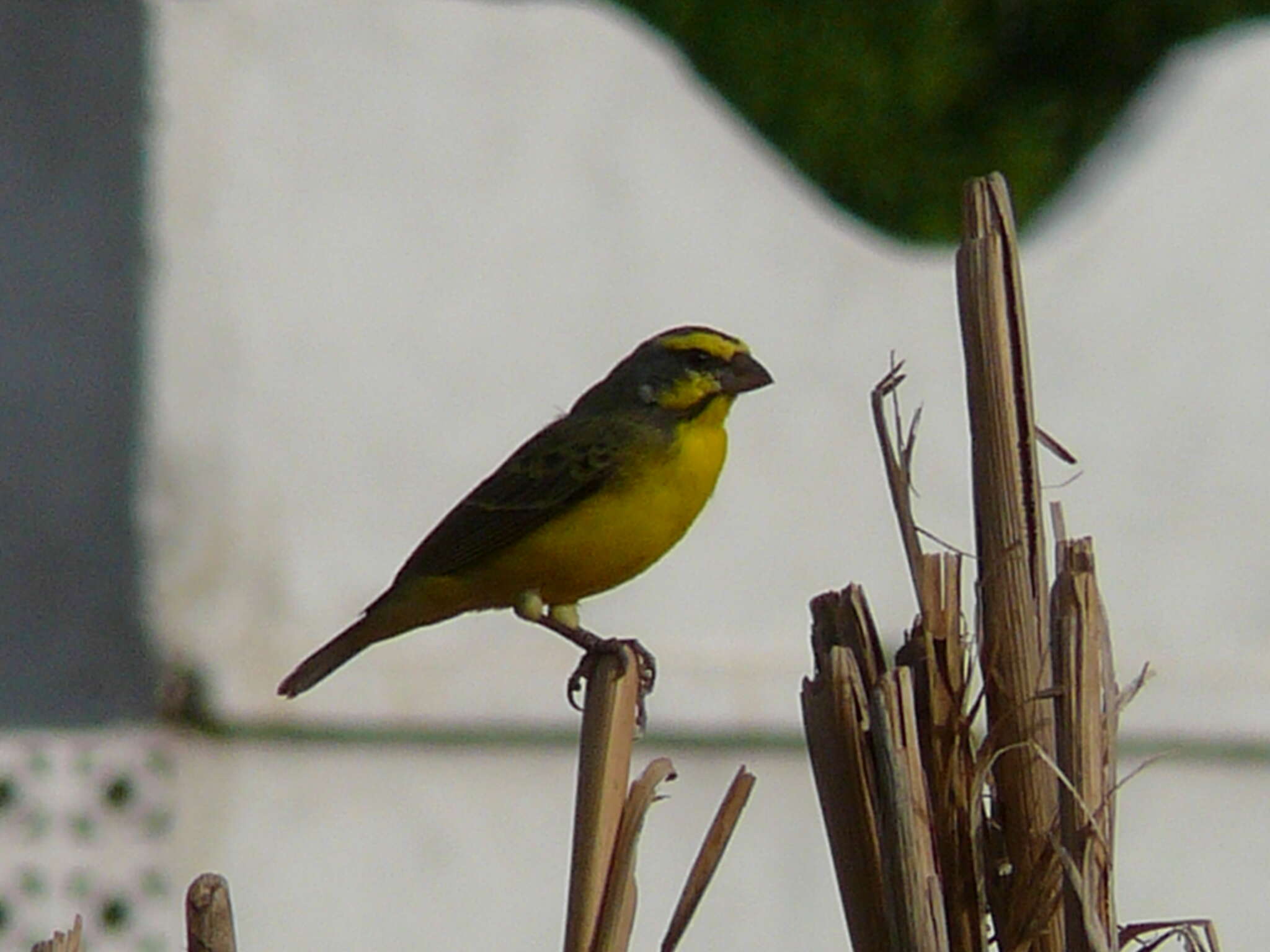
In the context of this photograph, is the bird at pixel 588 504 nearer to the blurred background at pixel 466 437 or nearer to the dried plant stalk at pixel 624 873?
the blurred background at pixel 466 437

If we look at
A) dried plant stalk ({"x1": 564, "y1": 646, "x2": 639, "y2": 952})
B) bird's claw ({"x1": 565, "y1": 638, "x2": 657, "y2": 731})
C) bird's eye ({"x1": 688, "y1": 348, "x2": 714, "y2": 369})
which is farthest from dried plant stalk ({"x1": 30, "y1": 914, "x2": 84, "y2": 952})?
bird's eye ({"x1": 688, "y1": 348, "x2": 714, "y2": 369})

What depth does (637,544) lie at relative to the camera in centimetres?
336

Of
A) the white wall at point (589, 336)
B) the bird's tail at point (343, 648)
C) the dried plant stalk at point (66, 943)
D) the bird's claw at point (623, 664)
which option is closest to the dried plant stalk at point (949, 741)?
the bird's claw at point (623, 664)

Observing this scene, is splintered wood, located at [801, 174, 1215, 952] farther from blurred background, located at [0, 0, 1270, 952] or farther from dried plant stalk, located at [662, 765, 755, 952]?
blurred background, located at [0, 0, 1270, 952]

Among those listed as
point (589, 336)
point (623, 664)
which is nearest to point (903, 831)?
point (623, 664)

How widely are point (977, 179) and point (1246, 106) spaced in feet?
14.9

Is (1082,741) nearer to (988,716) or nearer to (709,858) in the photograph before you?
(988,716)

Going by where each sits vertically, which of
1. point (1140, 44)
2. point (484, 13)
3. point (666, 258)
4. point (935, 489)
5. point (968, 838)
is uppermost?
point (1140, 44)

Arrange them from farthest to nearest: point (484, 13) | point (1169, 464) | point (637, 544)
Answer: point (1169, 464) → point (484, 13) → point (637, 544)

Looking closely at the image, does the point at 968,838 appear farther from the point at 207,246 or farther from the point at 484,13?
the point at 484,13

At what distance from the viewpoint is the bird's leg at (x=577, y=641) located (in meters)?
Result: 2.23

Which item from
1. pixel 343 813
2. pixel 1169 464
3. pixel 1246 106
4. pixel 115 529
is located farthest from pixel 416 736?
pixel 1246 106

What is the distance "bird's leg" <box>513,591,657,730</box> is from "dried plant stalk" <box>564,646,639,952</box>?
248mm

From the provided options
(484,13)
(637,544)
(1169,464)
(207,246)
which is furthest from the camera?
(1169,464)
